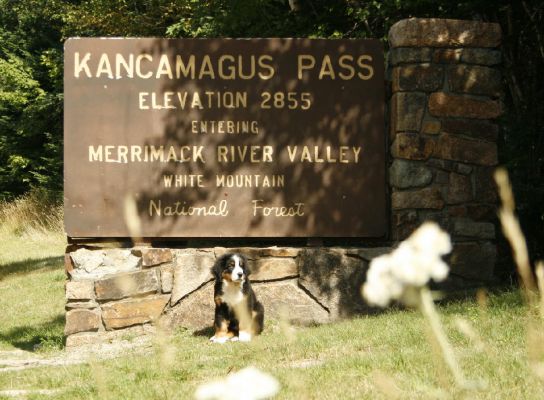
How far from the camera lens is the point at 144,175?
8.20m

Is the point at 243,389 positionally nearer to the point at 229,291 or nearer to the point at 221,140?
the point at 229,291

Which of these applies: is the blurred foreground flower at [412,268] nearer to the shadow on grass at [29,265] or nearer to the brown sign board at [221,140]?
the brown sign board at [221,140]

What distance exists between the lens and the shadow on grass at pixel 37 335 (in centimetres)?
863

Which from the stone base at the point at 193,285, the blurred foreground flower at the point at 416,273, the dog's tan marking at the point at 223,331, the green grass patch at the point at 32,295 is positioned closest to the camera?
the blurred foreground flower at the point at 416,273

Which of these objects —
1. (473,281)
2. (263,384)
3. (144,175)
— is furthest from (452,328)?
(263,384)

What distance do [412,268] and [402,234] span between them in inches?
271

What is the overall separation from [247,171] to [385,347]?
10.4 feet

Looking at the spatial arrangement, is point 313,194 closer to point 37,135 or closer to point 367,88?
point 367,88

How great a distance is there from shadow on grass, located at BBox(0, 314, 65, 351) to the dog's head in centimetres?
224

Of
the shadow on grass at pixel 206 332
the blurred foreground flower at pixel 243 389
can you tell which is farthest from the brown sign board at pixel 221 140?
the blurred foreground flower at pixel 243 389

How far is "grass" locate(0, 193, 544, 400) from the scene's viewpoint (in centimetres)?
402

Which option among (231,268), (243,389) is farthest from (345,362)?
(243,389)

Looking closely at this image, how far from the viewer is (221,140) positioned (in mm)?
8234

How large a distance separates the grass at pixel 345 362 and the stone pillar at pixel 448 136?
1051 mm
